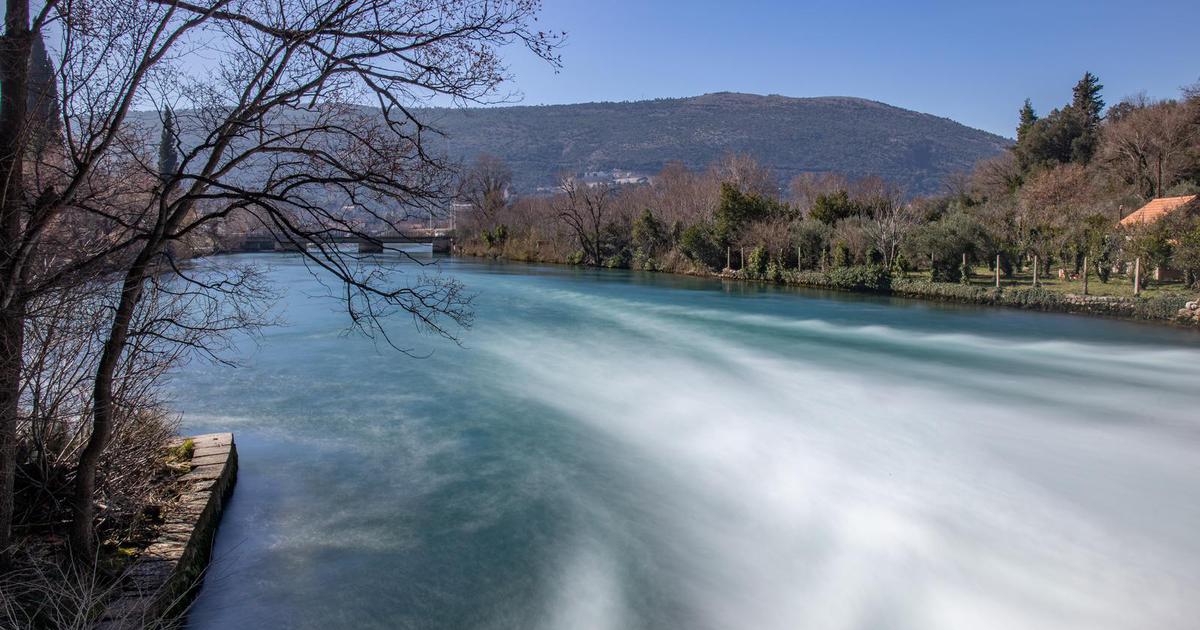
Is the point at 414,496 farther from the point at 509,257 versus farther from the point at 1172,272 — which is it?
the point at 509,257

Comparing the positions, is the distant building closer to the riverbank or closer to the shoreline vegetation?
the shoreline vegetation

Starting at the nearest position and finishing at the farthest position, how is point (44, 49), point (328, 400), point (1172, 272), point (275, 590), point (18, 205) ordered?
point (18, 205) < point (44, 49) < point (275, 590) < point (328, 400) < point (1172, 272)

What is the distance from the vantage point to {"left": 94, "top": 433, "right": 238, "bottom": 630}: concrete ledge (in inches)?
144

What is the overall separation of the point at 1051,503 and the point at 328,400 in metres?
8.71

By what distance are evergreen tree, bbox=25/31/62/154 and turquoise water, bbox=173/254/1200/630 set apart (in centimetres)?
304

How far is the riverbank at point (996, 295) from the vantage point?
16.8 m

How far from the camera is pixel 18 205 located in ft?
10.7

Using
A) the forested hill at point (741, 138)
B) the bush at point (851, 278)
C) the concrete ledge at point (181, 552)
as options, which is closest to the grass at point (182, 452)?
the concrete ledge at point (181, 552)

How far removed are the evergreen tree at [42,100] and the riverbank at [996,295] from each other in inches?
809

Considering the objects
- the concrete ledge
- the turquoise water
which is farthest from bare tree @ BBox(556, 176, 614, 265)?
the concrete ledge

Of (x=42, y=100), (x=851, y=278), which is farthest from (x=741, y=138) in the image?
(x=42, y=100)

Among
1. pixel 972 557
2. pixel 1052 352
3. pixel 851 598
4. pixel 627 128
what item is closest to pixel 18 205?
pixel 851 598

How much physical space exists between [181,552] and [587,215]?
4174cm

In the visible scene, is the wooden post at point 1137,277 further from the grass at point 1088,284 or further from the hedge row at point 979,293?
the hedge row at point 979,293
